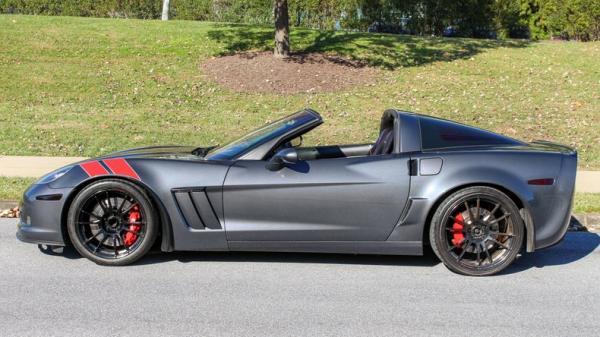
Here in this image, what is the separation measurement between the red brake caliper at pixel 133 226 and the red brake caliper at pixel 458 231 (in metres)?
2.44

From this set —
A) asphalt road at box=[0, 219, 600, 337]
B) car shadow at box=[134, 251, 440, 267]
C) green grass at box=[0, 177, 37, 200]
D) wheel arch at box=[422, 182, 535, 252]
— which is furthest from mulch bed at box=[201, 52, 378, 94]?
wheel arch at box=[422, 182, 535, 252]

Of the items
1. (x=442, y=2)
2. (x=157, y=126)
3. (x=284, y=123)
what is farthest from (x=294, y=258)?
(x=442, y=2)

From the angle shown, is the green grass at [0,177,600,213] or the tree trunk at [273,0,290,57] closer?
the green grass at [0,177,600,213]

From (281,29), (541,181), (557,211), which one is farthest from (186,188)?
(281,29)

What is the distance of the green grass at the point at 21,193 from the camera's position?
7.84 metres

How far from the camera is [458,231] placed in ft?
18.6

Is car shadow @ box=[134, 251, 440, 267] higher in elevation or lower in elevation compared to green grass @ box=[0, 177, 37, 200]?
higher

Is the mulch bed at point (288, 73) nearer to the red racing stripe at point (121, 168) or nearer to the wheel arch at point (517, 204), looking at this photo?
the red racing stripe at point (121, 168)

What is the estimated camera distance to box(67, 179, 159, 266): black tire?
565cm

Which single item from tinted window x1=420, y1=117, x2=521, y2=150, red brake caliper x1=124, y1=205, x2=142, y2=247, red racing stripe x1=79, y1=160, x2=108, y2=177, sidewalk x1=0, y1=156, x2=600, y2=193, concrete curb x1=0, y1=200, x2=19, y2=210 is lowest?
sidewalk x1=0, y1=156, x2=600, y2=193

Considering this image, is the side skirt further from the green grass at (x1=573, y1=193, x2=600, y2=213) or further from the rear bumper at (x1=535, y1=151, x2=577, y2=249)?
the green grass at (x1=573, y1=193, x2=600, y2=213)

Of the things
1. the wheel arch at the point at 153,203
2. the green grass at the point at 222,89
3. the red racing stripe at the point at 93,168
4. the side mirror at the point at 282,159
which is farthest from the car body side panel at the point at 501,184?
the green grass at the point at 222,89

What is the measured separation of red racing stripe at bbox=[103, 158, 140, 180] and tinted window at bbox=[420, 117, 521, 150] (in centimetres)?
229

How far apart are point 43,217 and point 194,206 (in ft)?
3.90
